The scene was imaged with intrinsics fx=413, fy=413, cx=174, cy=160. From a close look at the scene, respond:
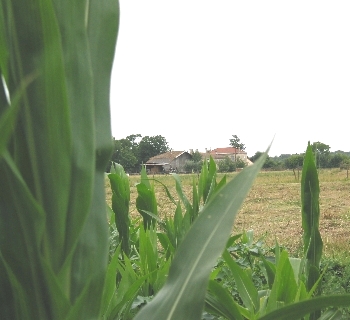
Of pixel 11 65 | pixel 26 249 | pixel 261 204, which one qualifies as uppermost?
pixel 11 65

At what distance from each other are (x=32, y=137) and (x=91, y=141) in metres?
0.04

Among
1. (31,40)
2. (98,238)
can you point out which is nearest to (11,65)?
(31,40)

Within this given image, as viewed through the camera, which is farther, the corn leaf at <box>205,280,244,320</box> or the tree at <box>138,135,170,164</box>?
the tree at <box>138,135,170,164</box>

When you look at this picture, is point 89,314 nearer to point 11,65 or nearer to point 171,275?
point 171,275

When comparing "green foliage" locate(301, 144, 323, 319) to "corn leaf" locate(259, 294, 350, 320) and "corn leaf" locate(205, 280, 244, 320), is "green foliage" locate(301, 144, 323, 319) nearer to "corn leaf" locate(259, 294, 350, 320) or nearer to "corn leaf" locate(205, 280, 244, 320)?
"corn leaf" locate(205, 280, 244, 320)

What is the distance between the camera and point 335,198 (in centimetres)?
660

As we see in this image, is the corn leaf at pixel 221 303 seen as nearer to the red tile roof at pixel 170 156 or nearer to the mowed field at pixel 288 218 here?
the mowed field at pixel 288 218

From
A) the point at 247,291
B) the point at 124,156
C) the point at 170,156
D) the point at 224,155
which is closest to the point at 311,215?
the point at 247,291

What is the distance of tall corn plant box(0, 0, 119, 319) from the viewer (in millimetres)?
237

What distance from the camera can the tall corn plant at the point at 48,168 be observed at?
237 millimetres

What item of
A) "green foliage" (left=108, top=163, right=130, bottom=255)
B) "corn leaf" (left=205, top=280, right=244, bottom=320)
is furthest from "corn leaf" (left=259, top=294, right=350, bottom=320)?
"green foliage" (left=108, top=163, right=130, bottom=255)

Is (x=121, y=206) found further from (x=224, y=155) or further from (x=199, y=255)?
(x=224, y=155)

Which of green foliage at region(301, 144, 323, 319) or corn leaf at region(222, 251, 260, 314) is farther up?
green foliage at region(301, 144, 323, 319)

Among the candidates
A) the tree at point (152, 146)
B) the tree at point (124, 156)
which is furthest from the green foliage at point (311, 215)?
the tree at point (152, 146)
